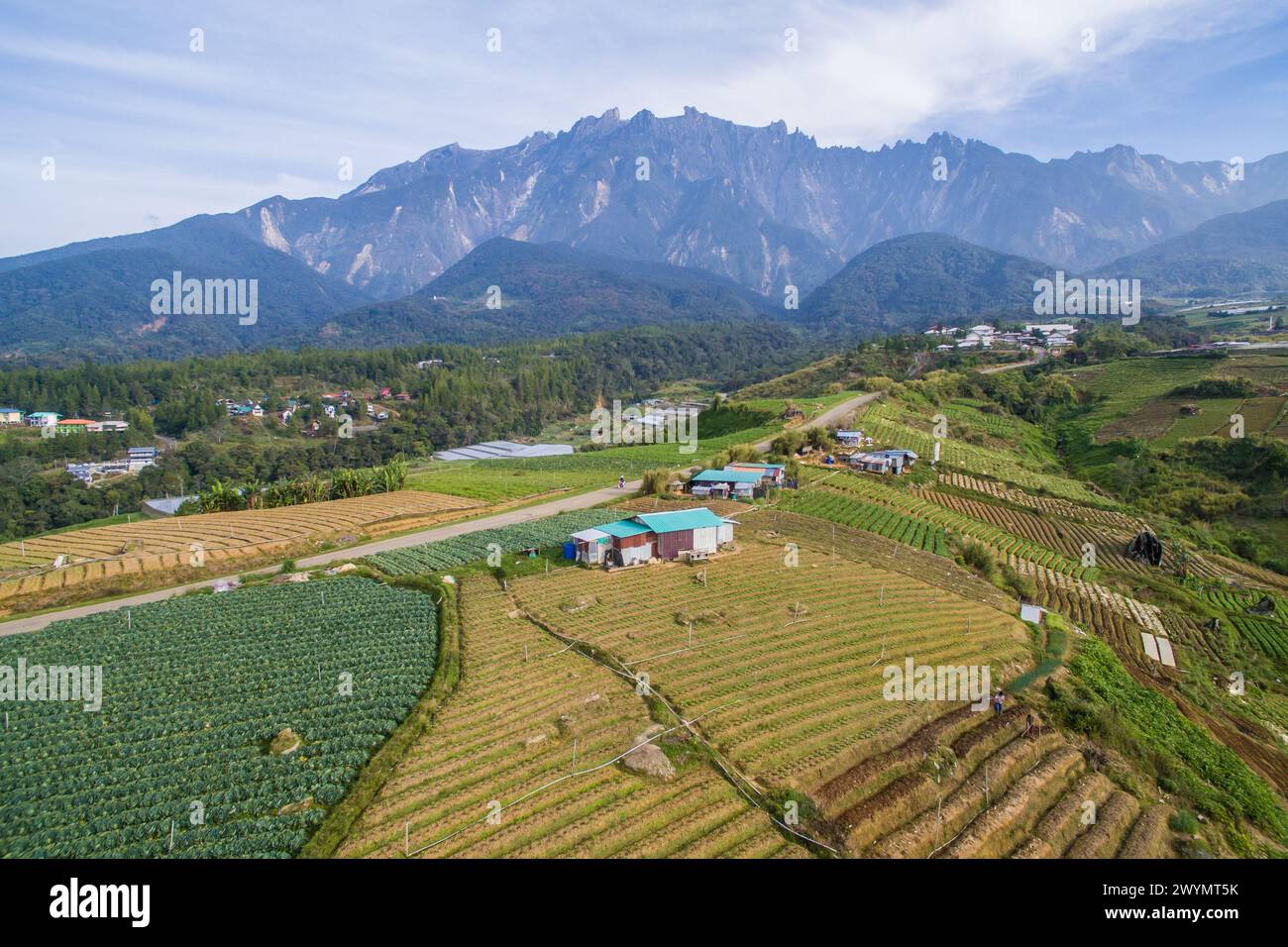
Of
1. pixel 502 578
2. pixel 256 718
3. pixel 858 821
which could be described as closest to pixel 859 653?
pixel 858 821

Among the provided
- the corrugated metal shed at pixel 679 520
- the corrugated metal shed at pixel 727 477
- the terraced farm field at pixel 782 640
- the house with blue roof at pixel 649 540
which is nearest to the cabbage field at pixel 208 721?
the terraced farm field at pixel 782 640

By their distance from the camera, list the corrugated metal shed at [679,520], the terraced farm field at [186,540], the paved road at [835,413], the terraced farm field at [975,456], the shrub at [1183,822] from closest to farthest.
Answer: the shrub at [1183,822] → the terraced farm field at [186,540] → the corrugated metal shed at [679,520] → the terraced farm field at [975,456] → the paved road at [835,413]

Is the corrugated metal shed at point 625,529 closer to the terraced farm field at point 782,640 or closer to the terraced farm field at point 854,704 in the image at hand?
the terraced farm field at point 782,640

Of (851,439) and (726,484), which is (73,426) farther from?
(851,439)

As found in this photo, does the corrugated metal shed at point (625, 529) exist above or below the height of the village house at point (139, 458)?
below

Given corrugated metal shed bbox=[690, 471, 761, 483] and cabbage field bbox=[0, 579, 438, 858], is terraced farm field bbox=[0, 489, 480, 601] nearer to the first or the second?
cabbage field bbox=[0, 579, 438, 858]

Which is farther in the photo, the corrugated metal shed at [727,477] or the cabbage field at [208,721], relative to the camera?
the corrugated metal shed at [727,477]
